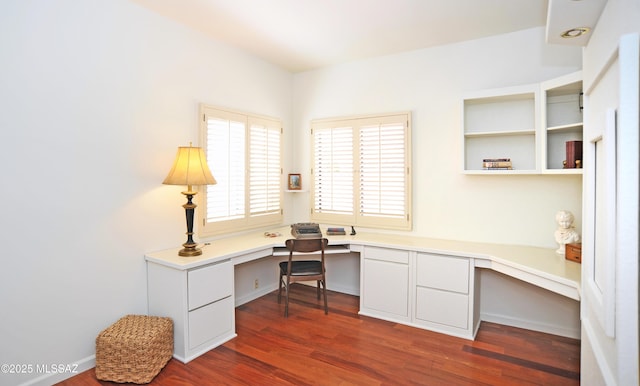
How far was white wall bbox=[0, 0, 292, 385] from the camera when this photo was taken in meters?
2.18

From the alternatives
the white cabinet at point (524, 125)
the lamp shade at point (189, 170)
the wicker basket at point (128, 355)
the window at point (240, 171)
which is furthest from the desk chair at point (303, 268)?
the white cabinet at point (524, 125)

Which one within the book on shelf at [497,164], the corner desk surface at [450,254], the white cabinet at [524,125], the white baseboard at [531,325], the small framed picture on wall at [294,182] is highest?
the white cabinet at [524,125]

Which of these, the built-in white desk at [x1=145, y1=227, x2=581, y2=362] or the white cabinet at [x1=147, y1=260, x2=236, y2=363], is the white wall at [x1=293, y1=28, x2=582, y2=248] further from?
the white cabinet at [x1=147, y1=260, x2=236, y2=363]

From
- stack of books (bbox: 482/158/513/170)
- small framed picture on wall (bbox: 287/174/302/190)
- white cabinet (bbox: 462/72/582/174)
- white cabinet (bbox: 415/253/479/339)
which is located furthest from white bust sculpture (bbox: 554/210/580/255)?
small framed picture on wall (bbox: 287/174/302/190)

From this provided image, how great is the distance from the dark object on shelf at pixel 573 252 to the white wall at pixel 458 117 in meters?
0.36

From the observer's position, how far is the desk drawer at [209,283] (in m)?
2.68

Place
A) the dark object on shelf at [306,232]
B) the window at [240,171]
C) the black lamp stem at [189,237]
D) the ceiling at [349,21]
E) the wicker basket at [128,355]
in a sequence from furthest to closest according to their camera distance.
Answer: the dark object on shelf at [306,232] < the window at [240,171] < the black lamp stem at [189,237] < the ceiling at [349,21] < the wicker basket at [128,355]

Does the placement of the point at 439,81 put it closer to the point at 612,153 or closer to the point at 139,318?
the point at 612,153

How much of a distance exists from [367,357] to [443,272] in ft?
3.39

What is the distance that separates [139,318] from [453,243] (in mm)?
2867

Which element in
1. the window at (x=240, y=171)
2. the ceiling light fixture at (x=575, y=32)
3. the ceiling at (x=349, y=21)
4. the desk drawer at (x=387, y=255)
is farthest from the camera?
the window at (x=240, y=171)

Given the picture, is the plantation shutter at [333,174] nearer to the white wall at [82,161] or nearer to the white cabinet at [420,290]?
the white cabinet at [420,290]

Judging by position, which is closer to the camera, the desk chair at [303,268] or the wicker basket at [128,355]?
the wicker basket at [128,355]

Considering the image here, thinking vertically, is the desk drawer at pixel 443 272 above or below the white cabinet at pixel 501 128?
below
